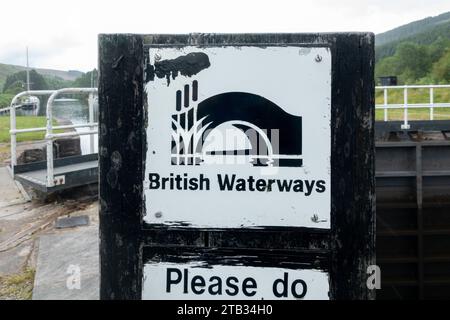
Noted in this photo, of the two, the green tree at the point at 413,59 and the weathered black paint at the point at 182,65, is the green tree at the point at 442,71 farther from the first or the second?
the weathered black paint at the point at 182,65

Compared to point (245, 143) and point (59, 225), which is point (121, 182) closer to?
point (245, 143)

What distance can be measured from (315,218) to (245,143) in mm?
351

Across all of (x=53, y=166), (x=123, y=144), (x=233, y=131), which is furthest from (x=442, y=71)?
(x=123, y=144)

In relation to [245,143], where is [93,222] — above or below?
below

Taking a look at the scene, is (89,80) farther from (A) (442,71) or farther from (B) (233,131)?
(A) (442,71)

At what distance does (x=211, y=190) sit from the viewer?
1.59 metres

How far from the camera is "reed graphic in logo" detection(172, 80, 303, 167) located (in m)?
1.56

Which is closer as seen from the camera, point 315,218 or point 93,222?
point 315,218

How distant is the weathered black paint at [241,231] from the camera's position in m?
1.55

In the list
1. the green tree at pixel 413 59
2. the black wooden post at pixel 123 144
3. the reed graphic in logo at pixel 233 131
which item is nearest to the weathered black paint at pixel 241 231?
the black wooden post at pixel 123 144

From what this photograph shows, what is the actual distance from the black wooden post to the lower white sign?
0.08 m

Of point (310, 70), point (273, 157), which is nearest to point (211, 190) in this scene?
point (273, 157)

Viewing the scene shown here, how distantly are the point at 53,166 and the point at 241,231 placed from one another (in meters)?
5.76

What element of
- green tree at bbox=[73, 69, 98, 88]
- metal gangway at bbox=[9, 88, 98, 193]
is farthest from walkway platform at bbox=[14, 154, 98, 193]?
green tree at bbox=[73, 69, 98, 88]
